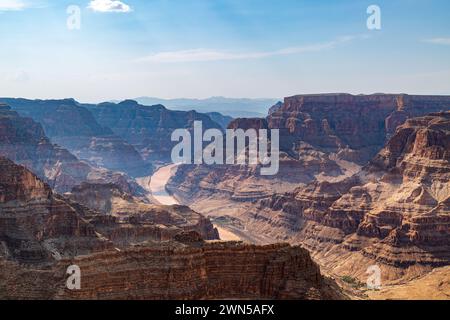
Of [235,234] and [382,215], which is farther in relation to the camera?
[235,234]

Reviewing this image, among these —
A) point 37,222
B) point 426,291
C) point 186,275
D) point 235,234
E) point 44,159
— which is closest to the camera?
point 186,275

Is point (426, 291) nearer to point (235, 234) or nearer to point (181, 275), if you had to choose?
point (181, 275)

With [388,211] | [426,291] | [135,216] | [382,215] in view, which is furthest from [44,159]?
[426,291]

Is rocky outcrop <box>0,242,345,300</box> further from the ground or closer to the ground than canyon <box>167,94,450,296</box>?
further from the ground

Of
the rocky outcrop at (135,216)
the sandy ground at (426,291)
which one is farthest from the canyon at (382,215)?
the sandy ground at (426,291)

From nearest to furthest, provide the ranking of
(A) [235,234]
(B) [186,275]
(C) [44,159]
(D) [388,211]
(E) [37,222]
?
(B) [186,275] → (E) [37,222] → (D) [388,211] → (A) [235,234] → (C) [44,159]

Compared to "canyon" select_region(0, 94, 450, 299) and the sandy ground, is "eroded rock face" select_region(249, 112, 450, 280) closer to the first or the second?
"canyon" select_region(0, 94, 450, 299)

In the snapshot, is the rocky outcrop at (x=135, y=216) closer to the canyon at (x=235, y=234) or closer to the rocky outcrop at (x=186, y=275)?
the canyon at (x=235, y=234)

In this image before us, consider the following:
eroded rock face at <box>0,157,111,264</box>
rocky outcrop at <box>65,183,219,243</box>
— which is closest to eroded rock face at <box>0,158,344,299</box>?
eroded rock face at <box>0,157,111,264</box>
